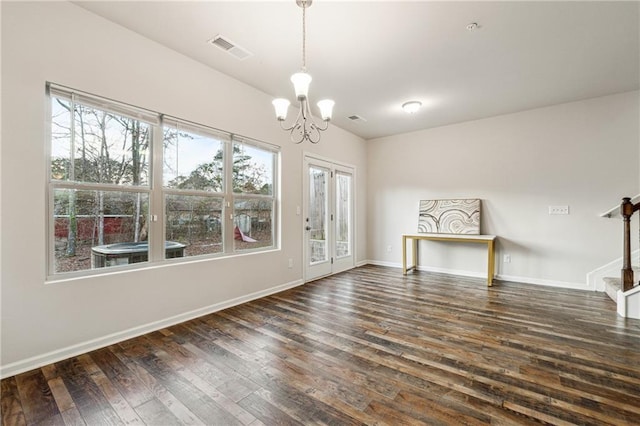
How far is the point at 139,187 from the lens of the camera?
2.83 m

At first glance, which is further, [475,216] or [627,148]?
[475,216]

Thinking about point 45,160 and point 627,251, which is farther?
point 627,251

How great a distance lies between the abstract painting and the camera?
517 centimetres

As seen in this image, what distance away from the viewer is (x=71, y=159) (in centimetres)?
242

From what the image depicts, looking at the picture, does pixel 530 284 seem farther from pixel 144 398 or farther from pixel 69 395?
pixel 69 395

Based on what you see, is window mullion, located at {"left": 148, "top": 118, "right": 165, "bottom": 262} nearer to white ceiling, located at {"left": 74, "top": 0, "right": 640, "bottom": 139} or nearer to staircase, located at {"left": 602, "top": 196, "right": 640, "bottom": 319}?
white ceiling, located at {"left": 74, "top": 0, "right": 640, "bottom": 139}

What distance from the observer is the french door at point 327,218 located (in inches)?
193

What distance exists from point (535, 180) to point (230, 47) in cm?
503

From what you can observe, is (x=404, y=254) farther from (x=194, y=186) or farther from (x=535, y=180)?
(x=194, y=186)

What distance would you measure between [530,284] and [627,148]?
2417 mm

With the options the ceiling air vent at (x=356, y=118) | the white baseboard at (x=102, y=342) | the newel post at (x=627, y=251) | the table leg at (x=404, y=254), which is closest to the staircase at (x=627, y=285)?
the newel post at (x=627, y=251)

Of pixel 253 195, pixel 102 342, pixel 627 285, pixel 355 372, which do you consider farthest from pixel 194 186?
pixel 627 285

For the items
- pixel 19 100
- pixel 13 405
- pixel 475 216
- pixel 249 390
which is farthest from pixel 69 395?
pixel 475 216

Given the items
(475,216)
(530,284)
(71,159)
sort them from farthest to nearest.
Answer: (475,216) < (530,284) < (71,159)
